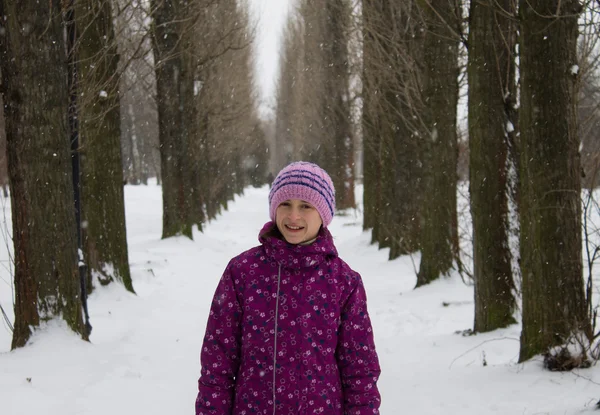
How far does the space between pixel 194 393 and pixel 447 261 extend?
5452mm

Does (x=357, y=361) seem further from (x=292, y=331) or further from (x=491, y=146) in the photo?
(x=491, y=146)

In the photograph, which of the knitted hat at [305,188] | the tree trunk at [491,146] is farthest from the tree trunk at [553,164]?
the knitted hat at [305,188]

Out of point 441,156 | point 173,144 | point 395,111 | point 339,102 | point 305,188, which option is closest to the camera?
point 305,188

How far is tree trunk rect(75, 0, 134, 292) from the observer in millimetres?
8117

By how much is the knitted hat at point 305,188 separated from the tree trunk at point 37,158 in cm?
315

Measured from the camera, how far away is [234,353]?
2199mm

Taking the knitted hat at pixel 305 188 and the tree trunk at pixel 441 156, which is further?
the tree trunk at pixel 441 156

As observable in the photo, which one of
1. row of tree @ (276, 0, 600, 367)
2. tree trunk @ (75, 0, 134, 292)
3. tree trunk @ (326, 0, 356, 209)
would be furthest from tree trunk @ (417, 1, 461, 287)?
tree trunk @ (326, 0, 356, 209)

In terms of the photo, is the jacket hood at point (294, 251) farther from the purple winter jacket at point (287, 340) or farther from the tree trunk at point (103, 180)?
the tree trunk at point (103, 180)

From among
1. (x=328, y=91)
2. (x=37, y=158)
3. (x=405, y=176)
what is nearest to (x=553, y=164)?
(x=37, y=158)

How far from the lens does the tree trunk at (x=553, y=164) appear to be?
425cm

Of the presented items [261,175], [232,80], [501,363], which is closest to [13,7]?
[501,363]

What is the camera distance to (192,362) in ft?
18.5

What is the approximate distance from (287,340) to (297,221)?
43 cm
